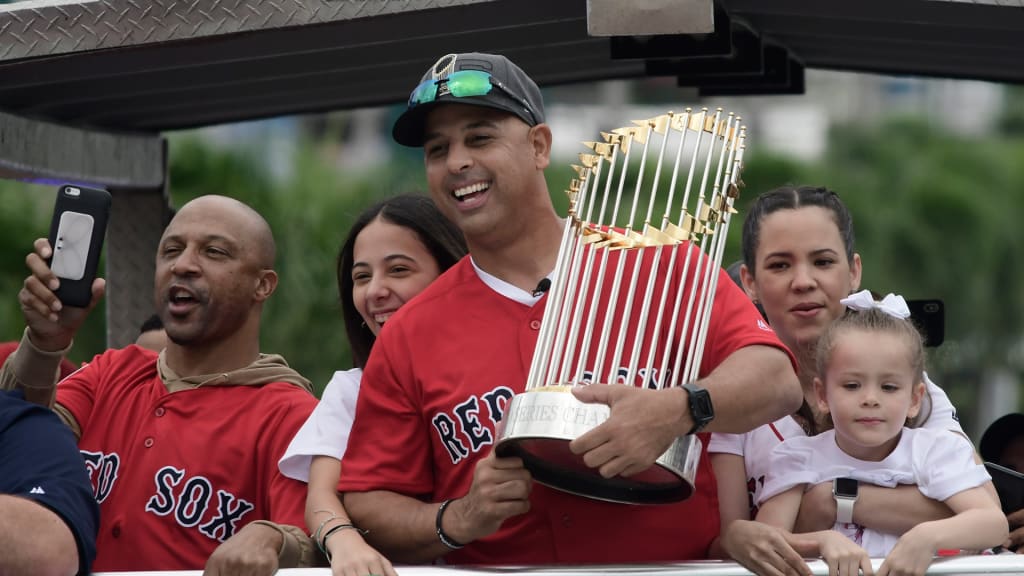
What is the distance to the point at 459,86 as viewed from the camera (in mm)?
3770

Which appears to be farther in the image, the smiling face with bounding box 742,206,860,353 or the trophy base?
the smiling face with bounding box 742,206,860,353

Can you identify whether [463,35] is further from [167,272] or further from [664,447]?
[664,447]

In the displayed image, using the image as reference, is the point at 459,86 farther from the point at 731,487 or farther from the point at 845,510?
the point at 845,510

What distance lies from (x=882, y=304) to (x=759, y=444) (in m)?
0.46

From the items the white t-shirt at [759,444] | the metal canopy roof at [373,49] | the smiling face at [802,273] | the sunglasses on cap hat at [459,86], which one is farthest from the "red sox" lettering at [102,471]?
the smiling face at [802,273]

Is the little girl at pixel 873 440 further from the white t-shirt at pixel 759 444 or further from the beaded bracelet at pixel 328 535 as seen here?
the beaded bracelet at pixel 328 535

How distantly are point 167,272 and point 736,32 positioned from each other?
179cm

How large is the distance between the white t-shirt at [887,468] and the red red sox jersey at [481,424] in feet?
0.75

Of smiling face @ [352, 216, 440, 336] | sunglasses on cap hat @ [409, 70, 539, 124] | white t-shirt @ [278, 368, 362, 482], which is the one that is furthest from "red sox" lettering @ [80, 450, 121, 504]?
sunglasses on cap hat @ [409, 70, 539, 124]

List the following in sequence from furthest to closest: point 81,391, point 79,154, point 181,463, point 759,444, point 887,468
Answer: point 79,154, point 81,391, point 181,463, point 759,444, point 887,468

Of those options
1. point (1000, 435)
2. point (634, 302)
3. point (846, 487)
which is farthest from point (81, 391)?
point (1000, 435)

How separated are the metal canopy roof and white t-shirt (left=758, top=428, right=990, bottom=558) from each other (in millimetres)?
1064

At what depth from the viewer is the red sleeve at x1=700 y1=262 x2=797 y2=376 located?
3652mm

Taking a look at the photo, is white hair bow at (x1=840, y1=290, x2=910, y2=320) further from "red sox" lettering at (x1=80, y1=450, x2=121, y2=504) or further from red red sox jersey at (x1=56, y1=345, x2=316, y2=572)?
"red sox" lettering at (x1=80, y1=450, x2=121, y2=504)
